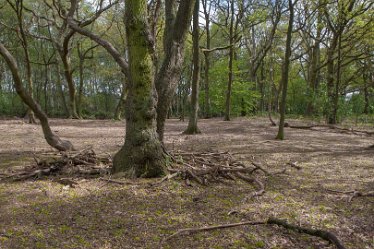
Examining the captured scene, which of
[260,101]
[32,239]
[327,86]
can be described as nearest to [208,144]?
[32,239]

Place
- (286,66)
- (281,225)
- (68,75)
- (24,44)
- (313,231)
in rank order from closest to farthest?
1. (313,231)
2. (281,225)
3. (286,66)
4. (24,44)
5. (68,75)

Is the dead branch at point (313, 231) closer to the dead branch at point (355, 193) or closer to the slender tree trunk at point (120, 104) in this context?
the dead branch at point (355, 193)

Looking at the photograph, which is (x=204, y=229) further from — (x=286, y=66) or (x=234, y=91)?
(x=234, y=91)

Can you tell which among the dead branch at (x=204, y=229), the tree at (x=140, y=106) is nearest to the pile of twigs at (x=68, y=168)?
the tree at (x=140, y=106)

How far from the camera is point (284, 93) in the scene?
980 cm

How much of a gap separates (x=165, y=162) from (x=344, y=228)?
276cm

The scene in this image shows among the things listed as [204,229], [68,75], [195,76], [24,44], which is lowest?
[204,229]

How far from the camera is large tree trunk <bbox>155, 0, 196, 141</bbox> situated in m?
5.78

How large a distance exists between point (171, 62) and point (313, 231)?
386 centimetres

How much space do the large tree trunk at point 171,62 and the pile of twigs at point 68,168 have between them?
126cm

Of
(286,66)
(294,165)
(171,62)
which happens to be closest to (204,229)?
(171,62)

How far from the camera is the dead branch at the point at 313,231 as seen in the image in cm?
291

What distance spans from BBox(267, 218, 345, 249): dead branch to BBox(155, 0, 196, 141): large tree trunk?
2.89 m

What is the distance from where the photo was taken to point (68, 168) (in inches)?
209
